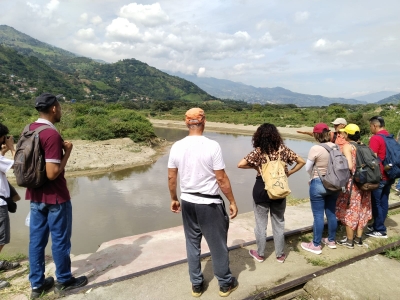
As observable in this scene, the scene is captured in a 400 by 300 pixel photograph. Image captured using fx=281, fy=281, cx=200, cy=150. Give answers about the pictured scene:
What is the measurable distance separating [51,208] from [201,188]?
4.85 ft

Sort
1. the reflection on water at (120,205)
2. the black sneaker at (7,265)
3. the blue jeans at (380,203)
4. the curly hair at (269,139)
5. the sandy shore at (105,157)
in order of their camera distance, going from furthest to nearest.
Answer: the sandy shore at (105,157), the reflection on water at (120,205), the blue jeans at (380,203), the black sneaker at (7,265), the curly hair at (269,139)

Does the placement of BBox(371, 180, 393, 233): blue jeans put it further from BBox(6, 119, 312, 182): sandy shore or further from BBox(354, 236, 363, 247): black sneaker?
BBox(6, 119, 312, 182): sandy shore

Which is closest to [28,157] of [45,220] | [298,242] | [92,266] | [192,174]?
[45,220]

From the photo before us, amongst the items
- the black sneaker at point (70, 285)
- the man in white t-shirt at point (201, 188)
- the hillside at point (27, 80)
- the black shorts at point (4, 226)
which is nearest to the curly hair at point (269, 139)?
the man in white t-shirt at point (201, 188)

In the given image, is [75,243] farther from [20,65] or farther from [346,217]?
[20,65]

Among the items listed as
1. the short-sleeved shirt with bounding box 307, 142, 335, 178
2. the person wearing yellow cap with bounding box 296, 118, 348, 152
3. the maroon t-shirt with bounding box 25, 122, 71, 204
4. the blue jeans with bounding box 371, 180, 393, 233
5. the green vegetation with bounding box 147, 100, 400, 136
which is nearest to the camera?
the maroon t-shirt with bounding box 25, 122, 71, 204

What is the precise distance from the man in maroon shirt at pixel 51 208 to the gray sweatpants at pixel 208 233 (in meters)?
1.21

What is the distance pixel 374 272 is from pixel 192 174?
2.41m

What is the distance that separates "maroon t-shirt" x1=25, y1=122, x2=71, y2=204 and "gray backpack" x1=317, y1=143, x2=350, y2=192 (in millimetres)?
2895

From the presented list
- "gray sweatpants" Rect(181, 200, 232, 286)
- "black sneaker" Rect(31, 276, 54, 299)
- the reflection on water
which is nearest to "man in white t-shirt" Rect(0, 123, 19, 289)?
"black sneaker" Rect(31, 276, 54, 299)

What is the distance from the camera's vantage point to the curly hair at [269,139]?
2968 millimetres

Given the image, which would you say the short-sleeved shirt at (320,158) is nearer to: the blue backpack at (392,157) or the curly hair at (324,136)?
the curly hair at (324,136)

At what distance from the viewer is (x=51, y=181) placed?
269 cm

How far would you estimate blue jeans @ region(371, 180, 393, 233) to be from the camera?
413 centimetres
